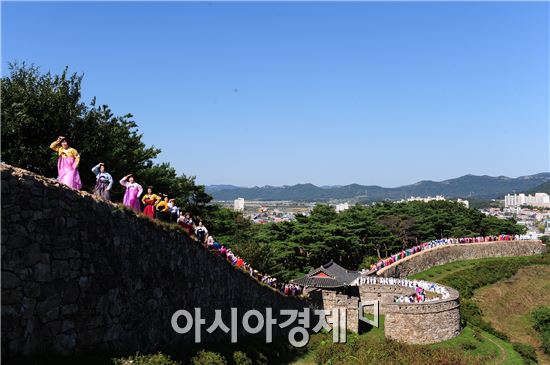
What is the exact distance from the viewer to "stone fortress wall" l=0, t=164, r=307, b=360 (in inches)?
248

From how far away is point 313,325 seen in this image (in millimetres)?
23734

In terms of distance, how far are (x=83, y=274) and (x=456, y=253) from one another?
4834 cm

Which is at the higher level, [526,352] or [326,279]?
[326,279]

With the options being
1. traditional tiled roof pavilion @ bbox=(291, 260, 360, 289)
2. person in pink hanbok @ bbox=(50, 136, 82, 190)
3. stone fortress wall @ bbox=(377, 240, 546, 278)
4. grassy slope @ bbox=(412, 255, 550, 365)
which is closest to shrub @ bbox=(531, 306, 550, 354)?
grassy slope @ bbox=(412, 255, 550, 365)

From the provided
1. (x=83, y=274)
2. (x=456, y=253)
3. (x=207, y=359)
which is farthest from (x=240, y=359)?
(x=456, y=253)

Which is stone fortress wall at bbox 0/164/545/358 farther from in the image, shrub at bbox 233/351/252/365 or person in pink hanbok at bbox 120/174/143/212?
shrub at bbox 233/351/252/365

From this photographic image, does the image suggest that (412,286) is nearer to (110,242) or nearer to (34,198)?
(110,242)

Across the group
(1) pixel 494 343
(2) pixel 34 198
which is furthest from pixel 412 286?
(2) pixel 34 198

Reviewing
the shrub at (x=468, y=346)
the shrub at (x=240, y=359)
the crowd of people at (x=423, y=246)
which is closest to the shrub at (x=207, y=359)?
the shrub at (x=240, y=359)

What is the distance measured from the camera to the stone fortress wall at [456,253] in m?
41.4

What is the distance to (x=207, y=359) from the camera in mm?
10812

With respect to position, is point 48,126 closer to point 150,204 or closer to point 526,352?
point 150,204

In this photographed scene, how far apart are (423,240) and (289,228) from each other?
865 inches

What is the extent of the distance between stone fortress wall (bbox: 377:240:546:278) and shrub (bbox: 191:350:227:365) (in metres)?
27.9
